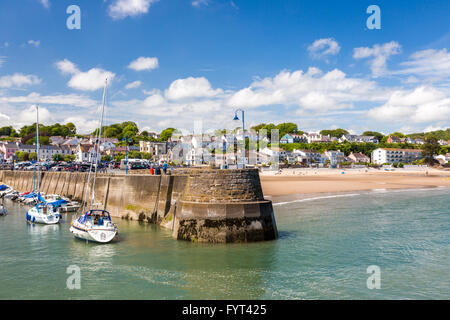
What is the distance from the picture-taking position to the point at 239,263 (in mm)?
17688

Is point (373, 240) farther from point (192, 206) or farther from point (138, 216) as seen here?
point (138, 216)

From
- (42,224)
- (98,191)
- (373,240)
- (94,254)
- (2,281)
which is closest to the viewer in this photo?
(2,281)

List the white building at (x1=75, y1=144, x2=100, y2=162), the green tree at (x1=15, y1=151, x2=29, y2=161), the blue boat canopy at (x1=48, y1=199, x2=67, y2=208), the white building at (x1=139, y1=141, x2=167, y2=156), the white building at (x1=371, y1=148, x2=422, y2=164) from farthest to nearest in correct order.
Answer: the white building at (x1=371, y1=148, x2=422, y2=164) < the white building at (x1=139, y1=141, x2=167, y2=156) < the white building at (x1=75, y1=144, x2=100, y2=162) < the green tree at (x1=15, y1=151, x2=29, y2=161) < the blue boat canopy at (x1=48, y1=199, x2=67, y2=208)

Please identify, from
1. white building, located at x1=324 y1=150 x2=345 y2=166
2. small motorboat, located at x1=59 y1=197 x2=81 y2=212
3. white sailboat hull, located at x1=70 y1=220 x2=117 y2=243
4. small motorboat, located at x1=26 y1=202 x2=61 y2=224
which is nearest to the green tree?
small motorboat, located at x1=59 y1=197 x2=81 y2=212

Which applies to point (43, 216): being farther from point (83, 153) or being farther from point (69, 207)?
point (83, 153)

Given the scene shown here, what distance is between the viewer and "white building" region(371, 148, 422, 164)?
546ft

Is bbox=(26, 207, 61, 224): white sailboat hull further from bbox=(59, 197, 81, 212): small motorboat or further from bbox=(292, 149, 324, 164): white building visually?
bbox=(292, 149, 324, 164): white building

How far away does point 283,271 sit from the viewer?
55.0 ft

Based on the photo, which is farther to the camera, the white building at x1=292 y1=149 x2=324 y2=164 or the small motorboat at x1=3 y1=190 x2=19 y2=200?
the white building at x1=292 y1=149 x2=324 y2=164

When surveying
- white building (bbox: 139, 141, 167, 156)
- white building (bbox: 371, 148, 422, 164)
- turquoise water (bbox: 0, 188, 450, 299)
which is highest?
white building (bbox: 139, 141, 167, 156)

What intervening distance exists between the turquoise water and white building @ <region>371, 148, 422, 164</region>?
14884 cm
